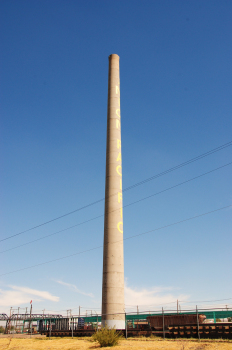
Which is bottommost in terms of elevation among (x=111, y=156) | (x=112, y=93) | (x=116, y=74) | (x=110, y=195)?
(x=110, y=195)

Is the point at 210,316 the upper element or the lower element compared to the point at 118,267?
lower

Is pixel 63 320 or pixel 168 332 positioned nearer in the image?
pixel 168 332

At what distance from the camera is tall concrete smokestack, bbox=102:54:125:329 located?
108 feet

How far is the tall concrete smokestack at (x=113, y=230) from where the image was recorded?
33.0 m

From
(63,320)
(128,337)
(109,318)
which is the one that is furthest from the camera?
(63,320)

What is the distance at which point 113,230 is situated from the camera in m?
35.7

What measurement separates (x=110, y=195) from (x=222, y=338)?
1992 centimetres

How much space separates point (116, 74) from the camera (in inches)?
1857

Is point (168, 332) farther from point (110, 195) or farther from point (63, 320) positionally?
point (63, 320)

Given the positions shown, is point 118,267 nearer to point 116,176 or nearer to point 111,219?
point 111,219

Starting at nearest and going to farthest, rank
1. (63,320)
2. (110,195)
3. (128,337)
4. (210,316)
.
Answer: (128,337)
(110,195)
(63,320)
(210,316)

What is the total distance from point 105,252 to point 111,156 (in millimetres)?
12371

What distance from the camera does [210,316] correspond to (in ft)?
187

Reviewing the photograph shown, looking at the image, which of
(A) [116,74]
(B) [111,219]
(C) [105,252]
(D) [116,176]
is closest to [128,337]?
(C) [105,252]
